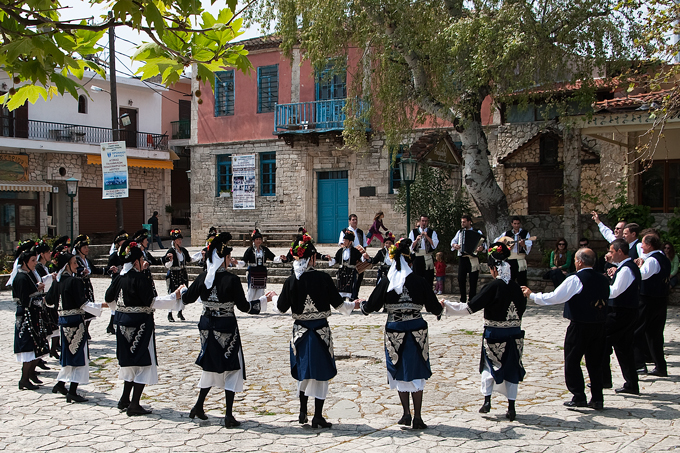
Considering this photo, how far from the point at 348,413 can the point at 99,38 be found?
161 inches

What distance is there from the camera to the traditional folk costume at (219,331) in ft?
19.9

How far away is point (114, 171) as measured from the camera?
58.9ft

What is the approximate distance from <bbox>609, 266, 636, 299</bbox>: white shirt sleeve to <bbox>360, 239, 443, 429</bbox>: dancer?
2101mm

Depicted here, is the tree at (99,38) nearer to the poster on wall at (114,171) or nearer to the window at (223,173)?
the poster on wall at (114,171)

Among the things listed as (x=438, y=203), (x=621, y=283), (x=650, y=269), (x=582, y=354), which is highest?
(x=438, y=203)

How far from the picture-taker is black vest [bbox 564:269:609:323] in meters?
6.31

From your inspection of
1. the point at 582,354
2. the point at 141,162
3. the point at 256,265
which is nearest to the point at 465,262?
the point at 256,265

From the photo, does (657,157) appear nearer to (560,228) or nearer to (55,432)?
(560,228)

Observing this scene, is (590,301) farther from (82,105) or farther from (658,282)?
(82,105)

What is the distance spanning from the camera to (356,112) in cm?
1611

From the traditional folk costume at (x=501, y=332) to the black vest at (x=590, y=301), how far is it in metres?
0.56

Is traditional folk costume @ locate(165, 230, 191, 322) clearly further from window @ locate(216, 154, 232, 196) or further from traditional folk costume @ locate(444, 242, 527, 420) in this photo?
window @ locate(216, 154, 232, 196)

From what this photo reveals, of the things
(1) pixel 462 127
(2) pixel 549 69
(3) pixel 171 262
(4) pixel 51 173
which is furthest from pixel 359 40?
(4) pixel 51 173

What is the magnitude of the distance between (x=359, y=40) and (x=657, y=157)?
348 inches
